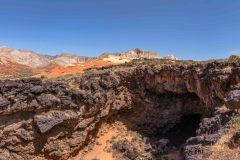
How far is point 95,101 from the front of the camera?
29.9 metres

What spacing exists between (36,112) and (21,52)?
9823 centimetres

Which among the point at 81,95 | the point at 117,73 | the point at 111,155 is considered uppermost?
the point at 117,73

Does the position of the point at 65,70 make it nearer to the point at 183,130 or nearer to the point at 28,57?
the point at 183,130

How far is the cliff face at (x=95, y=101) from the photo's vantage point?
27.5 metres

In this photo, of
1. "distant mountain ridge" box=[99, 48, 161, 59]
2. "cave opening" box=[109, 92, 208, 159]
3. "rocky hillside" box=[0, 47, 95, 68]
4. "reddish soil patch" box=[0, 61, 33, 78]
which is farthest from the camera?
"rocky hillside" box=[0, 47, 95, 68]

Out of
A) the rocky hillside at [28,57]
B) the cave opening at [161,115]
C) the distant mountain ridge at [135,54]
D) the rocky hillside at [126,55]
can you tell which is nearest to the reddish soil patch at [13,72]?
the rocky hillside at [126,55]

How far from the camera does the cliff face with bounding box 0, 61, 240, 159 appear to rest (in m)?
27.5

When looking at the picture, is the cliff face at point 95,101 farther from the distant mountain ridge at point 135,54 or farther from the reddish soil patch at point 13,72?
the distant mountain ridge at point 135,54

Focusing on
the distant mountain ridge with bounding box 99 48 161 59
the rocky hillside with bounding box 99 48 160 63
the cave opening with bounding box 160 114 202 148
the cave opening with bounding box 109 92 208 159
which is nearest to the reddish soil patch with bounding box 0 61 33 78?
the rocky hillside with bounding box 99 48 160 63

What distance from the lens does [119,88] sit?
32.3 m

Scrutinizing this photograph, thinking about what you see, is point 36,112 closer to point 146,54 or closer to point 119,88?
point 119,88

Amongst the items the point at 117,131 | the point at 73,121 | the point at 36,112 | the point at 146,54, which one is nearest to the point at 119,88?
the point at 117,131

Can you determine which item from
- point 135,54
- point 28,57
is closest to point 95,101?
point 135,54

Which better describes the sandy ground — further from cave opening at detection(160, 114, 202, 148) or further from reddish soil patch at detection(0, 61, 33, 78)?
reddish soil patch at detection(0, 61, 33, 78)
